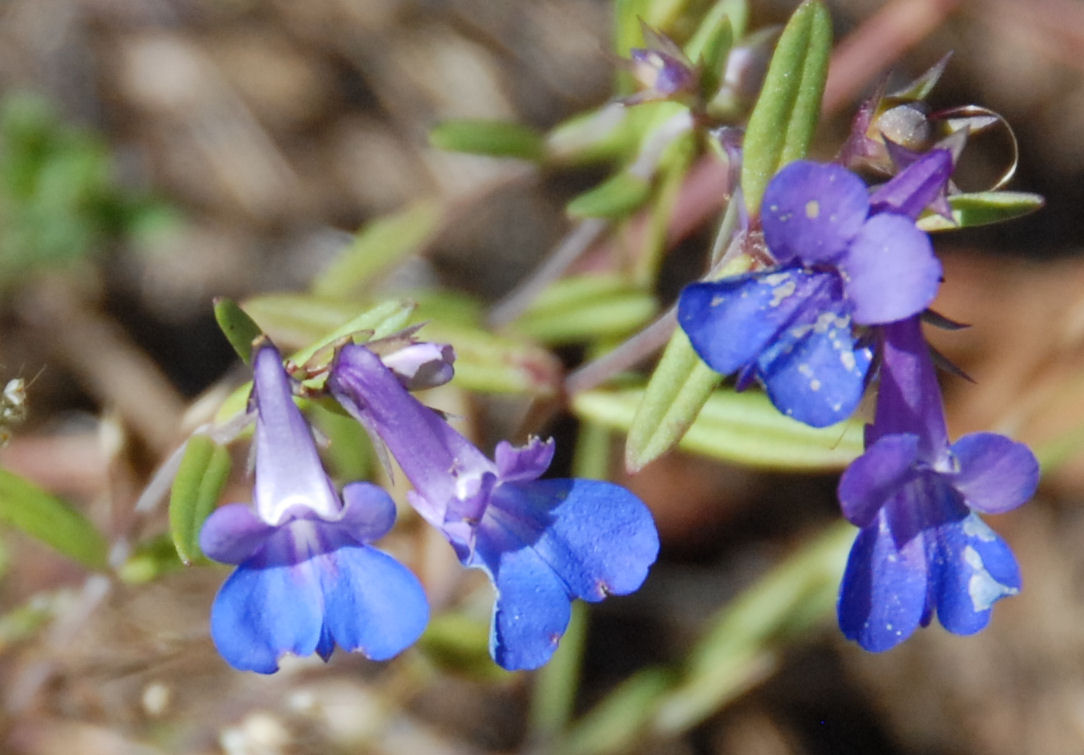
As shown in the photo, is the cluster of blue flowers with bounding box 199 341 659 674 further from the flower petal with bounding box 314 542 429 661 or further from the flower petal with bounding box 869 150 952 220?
the flower petal with bounding box 869 150 952 220

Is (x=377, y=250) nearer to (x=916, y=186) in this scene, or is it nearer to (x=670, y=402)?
(x=670, y=402)

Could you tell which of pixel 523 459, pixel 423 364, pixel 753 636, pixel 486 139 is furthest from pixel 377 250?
pixel 523 459

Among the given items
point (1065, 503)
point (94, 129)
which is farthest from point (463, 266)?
point (1065, 503)

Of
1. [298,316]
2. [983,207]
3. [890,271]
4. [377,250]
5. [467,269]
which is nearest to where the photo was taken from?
[890,271]

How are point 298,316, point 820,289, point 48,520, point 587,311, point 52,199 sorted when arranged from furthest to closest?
point 52,199 < point 587,311 < point 298,316 < point 48,520 < point 820,289

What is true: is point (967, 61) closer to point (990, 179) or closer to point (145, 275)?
point (990, 179)

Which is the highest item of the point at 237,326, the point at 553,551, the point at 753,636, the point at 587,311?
the point at 237,326
